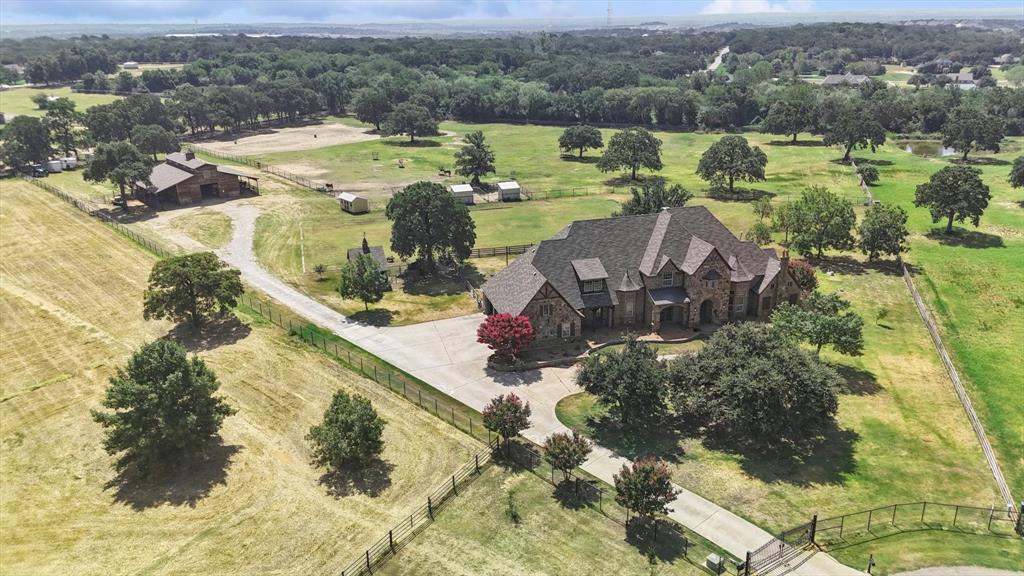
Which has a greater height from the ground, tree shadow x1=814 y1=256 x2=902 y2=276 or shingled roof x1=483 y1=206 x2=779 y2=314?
shingled roof x1=483 y1=206 x2=779 y2=314

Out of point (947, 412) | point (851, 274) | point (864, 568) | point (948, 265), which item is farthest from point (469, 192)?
point (864, 568)

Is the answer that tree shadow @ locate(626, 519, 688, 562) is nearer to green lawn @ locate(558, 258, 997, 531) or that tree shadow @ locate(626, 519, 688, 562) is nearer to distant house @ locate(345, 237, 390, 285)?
green lawn @ locate(558, 258, 997, 531)

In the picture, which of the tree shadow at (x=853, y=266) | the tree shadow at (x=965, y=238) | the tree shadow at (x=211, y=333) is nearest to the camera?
the tree shadow at (x=211, y=333)

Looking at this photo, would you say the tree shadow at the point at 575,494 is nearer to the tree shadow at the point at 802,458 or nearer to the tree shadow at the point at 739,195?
the tree shadow at the point at 802,458

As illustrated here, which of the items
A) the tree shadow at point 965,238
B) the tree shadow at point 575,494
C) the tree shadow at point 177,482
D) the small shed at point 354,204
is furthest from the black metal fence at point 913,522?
the small shed at point 354,204

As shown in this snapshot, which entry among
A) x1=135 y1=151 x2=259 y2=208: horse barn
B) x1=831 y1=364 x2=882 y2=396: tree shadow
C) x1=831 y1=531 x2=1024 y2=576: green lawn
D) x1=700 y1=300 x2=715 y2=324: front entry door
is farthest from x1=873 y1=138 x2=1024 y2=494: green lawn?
x1=135 y1=151 x2=259 y2=208: horse barn

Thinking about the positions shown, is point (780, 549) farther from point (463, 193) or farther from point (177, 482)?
point (463, 193)
